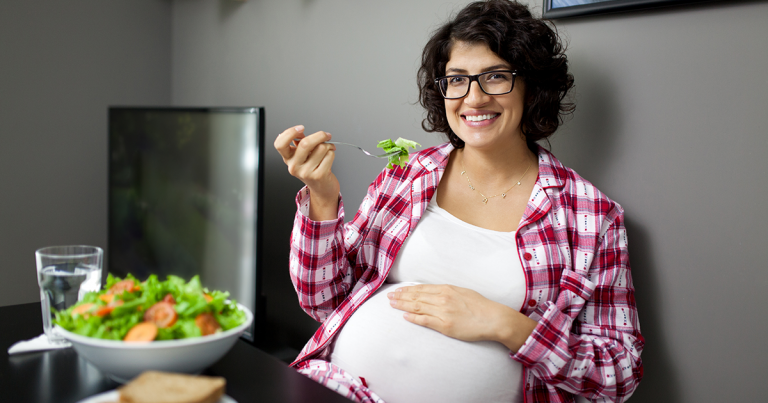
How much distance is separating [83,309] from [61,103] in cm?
222

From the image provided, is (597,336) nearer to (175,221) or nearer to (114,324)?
(114,324)

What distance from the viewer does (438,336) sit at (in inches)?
42.3

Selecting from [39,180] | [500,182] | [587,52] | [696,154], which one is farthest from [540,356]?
[39,180]

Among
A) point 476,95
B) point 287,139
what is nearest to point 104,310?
point 287,139

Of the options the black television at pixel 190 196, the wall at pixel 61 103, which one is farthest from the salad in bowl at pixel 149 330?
the wall at pixel 61 103

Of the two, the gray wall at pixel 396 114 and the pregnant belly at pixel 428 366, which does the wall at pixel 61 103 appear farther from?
the pregnant belly at pixel 428 366

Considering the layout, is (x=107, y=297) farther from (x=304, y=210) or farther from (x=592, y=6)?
(x=592, y=6)

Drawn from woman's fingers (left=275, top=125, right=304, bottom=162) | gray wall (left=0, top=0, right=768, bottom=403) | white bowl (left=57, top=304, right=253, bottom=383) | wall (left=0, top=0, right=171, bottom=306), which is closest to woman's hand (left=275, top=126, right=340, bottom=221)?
woman's fingers (left=275, top=125, right=304, bottom=162)

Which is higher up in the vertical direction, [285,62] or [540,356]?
[285,62]

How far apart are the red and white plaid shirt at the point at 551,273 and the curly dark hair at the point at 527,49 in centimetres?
11

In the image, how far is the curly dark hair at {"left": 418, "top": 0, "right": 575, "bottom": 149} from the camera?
47.3 inches

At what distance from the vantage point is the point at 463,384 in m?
1.05

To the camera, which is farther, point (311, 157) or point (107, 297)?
point (311, 157)

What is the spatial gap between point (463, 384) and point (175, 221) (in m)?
1.55
